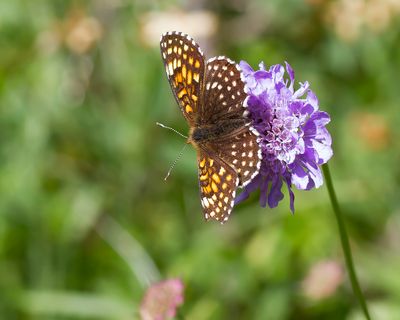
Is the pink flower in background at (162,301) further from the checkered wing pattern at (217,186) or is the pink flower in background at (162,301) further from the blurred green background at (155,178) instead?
the blurred green background at (155,178)

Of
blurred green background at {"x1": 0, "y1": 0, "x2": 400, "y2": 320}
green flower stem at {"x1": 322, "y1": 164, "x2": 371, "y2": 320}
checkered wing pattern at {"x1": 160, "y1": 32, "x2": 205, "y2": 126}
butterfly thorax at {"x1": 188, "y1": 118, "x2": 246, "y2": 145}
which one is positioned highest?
blurred green background at {"x1": 0, "y1": 0, "x2": 400, "y2": 320}

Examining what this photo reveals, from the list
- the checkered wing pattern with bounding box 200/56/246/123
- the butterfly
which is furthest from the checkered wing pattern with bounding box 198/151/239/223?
the checkered wing pattern with bounding box 200/56/246/123

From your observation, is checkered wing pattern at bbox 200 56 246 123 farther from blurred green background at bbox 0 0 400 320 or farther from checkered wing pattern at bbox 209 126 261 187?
blurred green background at bbox 0 0 400 320

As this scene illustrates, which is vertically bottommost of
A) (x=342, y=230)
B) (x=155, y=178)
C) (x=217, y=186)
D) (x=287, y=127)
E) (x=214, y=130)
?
(x=342, y=230)

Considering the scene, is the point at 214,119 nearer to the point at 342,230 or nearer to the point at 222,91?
the point at 222,91

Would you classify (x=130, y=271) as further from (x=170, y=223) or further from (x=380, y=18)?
(x=380, y=18)

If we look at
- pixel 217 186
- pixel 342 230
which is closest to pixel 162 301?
pixel 217 186
